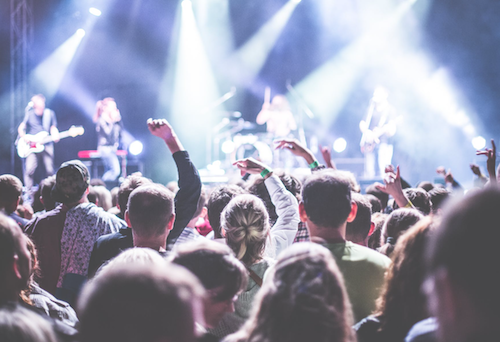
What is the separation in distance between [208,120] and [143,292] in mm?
11373

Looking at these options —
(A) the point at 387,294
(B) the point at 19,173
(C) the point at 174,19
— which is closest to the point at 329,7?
(C) the point at 174,19

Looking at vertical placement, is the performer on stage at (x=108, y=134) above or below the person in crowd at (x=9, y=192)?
above

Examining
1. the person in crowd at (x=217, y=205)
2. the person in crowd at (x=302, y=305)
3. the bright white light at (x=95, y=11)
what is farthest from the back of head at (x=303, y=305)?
the bright white light at (x=95, y=11)

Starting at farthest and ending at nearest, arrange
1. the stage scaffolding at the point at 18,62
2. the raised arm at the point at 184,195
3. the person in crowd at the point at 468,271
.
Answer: the stage scaffolding at the point at 18,62 < the raised arm at the point at 184,195 < the person in crowd at the point at 468,271

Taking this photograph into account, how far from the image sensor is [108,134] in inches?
398

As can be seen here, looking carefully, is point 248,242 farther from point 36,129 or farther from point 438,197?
point 36,129

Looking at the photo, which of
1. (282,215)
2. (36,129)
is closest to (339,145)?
(36,129)

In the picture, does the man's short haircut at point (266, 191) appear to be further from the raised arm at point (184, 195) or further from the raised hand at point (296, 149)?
the raised arm at point (184, 195)

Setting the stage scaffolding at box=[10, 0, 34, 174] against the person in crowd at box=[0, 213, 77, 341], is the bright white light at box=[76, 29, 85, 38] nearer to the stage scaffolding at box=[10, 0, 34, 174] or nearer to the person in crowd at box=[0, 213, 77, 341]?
the stage scaffolding at box=[10, 0, 34, 174]

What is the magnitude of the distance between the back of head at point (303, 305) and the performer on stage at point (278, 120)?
10081 mm

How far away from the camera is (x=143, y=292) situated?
2.64ft

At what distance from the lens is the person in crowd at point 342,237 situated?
1740mm

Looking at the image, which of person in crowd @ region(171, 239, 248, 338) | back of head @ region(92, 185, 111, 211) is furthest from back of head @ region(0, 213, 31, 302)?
back of head @ region(92, 185, 111, 211)

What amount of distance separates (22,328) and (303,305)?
2.09 ft
